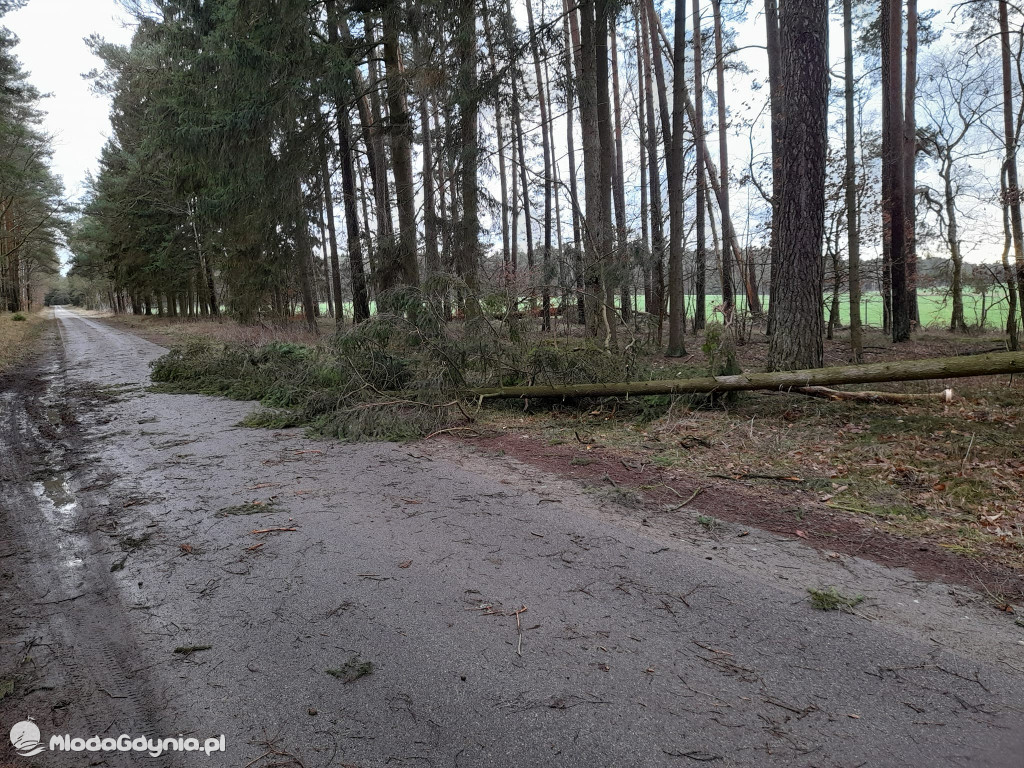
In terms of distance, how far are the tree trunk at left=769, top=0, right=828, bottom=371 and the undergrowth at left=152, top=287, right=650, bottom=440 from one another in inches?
84.5

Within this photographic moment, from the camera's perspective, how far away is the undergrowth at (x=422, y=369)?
296 inches

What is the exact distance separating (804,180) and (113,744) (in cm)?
867

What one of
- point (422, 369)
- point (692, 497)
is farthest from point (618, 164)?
point (692, 497)

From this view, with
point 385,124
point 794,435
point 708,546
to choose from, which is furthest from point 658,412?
point 385,124

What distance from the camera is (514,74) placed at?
398 inches

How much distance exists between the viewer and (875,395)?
21.0ft

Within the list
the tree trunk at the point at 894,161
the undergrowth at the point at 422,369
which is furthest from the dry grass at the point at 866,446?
the tree trunk at the point at 894,161

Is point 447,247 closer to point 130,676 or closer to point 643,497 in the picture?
point 643,497

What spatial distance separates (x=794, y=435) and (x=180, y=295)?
143 ft

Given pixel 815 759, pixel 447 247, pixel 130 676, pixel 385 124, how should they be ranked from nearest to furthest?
pixel 815 759 < pixel 130 676 < pixel 447 247 < pixel 385 124

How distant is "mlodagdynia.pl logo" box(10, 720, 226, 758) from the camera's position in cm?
212

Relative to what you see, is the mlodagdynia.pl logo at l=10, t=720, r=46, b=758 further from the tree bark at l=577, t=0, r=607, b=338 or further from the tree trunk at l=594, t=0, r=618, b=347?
the tree bark at l=577, t=0, r=607, b=338

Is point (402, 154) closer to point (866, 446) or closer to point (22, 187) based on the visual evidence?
point (866, 446)

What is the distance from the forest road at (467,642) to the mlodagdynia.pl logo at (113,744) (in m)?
0.03
